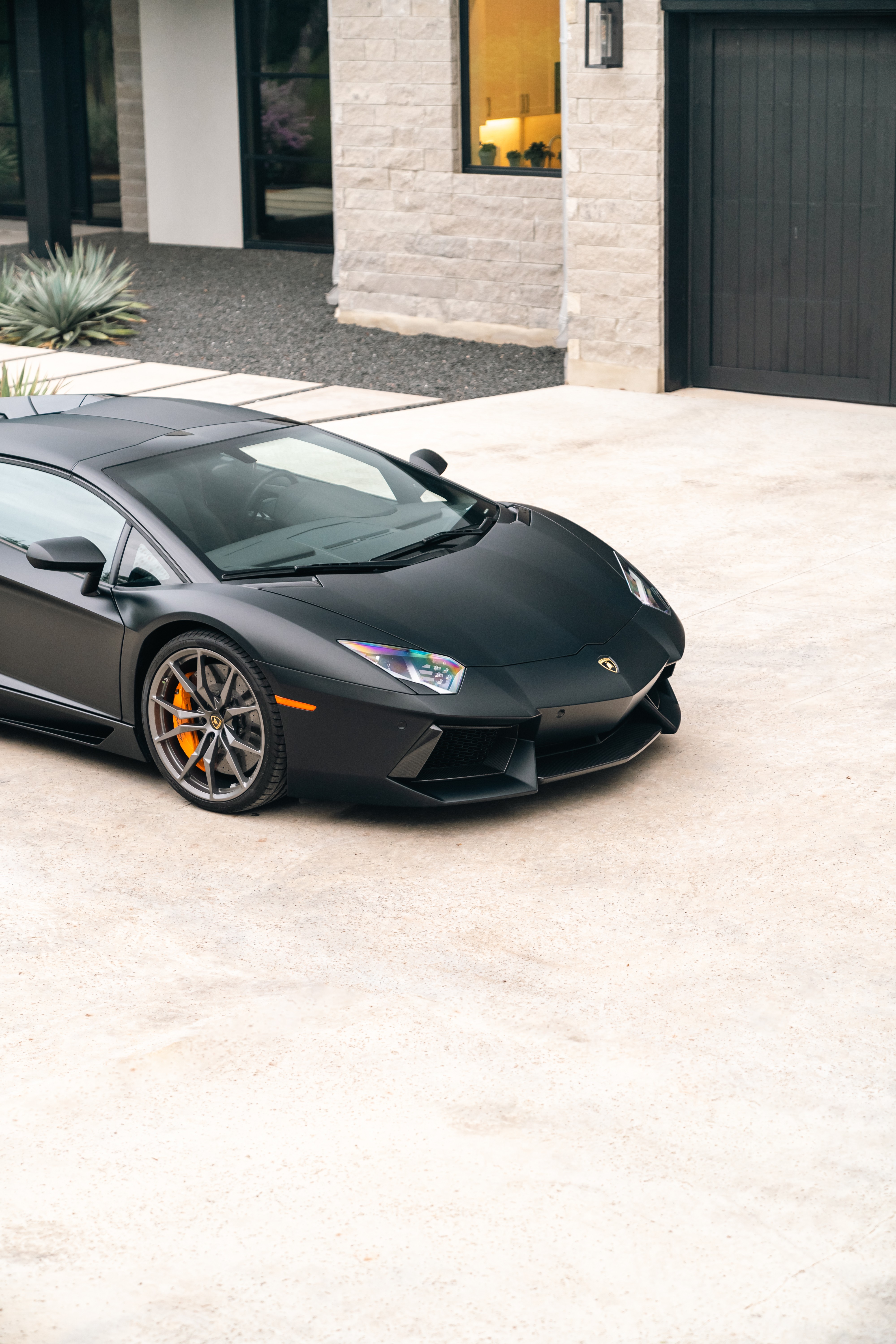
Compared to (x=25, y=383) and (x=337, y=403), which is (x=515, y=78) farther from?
(x=25, y=383)

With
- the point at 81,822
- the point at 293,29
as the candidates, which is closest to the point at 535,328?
the point at 293,29

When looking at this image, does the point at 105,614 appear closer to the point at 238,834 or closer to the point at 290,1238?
the point at 238,834

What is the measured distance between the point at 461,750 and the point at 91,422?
2390mm

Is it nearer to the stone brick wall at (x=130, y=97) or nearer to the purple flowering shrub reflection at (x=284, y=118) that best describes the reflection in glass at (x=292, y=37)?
the purple flowering shrub reflection at (x=284, y=118)

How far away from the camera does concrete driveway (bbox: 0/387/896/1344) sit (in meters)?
3.55

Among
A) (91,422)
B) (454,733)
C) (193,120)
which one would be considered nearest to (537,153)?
(193,120)

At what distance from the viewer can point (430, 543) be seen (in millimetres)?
6562

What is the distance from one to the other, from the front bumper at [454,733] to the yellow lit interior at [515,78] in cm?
1085

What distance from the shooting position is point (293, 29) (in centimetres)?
2173

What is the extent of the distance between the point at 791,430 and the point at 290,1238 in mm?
9629

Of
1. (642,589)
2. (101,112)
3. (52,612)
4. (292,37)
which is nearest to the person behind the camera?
(52,612)

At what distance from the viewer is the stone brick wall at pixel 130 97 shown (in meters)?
24.1

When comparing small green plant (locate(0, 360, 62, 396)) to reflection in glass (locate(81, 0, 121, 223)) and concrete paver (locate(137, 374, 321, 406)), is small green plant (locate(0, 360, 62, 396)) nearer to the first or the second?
concrete paver (locate(137, 374, 321, 406))

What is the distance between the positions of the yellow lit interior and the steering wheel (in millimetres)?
9823
